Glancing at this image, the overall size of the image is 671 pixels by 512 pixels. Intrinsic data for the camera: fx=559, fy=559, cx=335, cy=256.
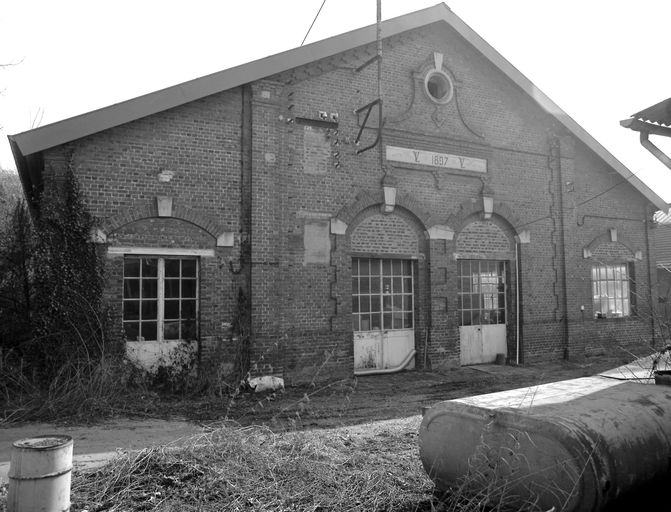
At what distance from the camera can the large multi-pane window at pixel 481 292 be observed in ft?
43.3

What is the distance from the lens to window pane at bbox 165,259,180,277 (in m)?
10.2

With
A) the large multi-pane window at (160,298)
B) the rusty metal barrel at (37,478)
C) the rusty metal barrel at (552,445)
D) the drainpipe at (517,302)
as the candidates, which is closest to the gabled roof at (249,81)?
the large multi-pane window at (160,298)

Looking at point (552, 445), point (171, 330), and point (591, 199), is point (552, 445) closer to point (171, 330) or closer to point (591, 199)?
point (171, 330)

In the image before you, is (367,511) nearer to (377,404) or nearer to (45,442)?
(45,442)

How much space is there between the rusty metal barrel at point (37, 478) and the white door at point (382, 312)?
817 cm

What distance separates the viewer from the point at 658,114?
270 inches

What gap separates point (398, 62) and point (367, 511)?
10.4 metres

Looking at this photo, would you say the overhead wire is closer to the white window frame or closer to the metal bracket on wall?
the metal bracket on wall

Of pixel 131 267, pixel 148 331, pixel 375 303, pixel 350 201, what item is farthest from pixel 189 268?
pixel 375 303

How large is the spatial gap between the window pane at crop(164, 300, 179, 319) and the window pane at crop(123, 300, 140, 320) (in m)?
0.48

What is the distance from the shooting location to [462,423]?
4.43 m

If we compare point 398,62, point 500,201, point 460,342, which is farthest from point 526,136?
point 460,342

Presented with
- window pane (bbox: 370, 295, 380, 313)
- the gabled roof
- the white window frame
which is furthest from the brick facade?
window pane (bbox: 370, 295, 380, 313)

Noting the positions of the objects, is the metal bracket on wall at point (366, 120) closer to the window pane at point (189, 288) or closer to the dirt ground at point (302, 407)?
the window pane at point (189, 288)
